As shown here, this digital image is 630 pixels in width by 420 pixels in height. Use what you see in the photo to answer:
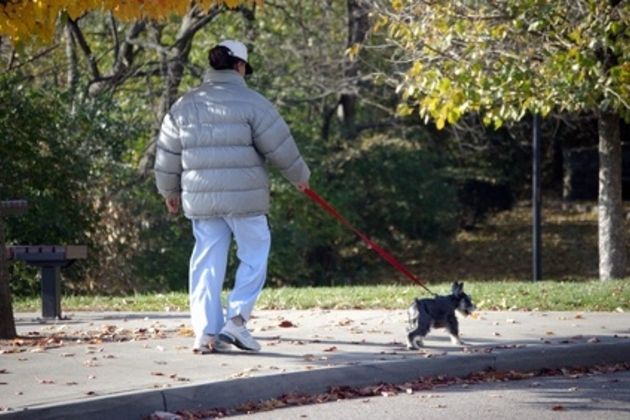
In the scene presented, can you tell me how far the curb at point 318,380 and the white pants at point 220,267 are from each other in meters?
1.00

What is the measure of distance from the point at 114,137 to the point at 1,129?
2.75 m

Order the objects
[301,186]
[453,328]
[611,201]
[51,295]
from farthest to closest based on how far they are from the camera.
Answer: [611,201] < [51,295] < [453,328] < [301,186]

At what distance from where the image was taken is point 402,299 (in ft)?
45.4

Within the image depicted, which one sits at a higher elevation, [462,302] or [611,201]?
[611,201]

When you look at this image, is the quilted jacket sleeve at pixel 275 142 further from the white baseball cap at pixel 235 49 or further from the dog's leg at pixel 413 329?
the dog's leg at pixel 413 329

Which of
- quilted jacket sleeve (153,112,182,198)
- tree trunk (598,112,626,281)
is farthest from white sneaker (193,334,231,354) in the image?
tree trunk (598,112,626,281)

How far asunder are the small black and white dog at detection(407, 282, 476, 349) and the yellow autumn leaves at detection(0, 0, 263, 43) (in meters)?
2.51

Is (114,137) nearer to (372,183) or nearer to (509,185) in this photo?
(372,183)

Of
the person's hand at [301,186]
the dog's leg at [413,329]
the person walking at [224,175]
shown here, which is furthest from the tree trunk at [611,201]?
the person walking at [224,175]

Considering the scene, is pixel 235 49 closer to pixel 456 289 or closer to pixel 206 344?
pixel 206 344

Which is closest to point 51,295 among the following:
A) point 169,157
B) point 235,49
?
point 169,157

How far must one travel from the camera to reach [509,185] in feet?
95.6

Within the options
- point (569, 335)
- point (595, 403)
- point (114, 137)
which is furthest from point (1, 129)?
point (595, 403)

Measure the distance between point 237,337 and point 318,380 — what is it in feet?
3.16
